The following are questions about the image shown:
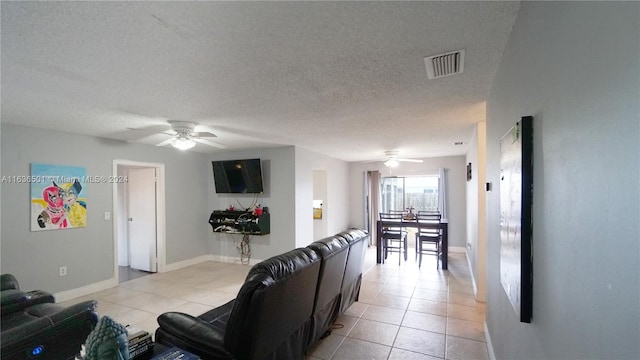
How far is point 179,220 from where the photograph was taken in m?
5.60

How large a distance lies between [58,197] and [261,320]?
400 centimetres

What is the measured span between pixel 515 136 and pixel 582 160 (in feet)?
2.15

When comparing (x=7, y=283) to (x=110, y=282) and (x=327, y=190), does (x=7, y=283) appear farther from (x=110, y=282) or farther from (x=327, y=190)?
(x=327, y=190)

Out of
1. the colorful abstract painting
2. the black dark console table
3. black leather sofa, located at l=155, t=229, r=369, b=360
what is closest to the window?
the black dark console table

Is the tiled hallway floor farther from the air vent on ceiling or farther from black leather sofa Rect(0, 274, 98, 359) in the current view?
the air vent on ceiling

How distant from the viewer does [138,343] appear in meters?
1.56

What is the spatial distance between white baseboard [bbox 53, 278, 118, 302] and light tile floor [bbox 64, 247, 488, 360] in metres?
0.12

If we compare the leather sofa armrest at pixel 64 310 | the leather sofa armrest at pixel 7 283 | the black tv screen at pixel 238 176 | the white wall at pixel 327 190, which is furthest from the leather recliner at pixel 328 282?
the black tv screen at pixel 238 176

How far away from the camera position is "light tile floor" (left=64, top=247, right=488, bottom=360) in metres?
2.64

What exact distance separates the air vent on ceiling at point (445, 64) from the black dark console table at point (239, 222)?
420 cm

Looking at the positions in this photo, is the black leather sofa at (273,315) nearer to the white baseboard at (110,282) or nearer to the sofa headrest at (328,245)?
the sofa headrest at (328,245)

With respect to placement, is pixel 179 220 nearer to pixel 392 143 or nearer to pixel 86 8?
pixel 392 143

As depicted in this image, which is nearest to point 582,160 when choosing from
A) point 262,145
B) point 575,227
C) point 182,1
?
point 575,227

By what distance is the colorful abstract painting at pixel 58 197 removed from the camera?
3664mm
